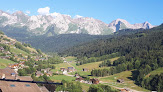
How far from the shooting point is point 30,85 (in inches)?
1869

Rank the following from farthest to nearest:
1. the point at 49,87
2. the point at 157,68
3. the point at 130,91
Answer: the point at 157,68
the point at 130,91
the point at 49,87

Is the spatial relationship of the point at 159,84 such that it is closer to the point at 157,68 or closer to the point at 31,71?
the point at 157,68

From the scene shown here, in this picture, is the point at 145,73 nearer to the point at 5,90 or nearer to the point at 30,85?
the point at 30,85

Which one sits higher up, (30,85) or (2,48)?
(2,48)

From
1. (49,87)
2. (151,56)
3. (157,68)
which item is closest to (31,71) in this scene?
(49,87)

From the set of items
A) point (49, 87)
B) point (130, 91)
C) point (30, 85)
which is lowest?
point (130, 91)

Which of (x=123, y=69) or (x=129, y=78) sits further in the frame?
(x=123, y=69)

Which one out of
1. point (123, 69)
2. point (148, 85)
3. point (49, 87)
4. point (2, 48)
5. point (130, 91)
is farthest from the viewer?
point (2, 48)

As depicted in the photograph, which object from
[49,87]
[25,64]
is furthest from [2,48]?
[49,87]

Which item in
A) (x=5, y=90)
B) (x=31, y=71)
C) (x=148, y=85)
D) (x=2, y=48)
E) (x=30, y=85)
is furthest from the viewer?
(x=2, y=48)

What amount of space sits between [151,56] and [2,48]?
136 m

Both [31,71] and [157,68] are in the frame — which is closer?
[31,71]

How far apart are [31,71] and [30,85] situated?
6437cm

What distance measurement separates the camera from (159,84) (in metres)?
93.4
